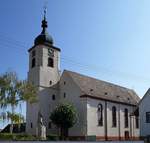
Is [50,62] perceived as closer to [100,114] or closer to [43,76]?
[43,76]

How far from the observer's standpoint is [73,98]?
1828 inches

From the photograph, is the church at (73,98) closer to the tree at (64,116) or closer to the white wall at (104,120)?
the white wall at (104,120)

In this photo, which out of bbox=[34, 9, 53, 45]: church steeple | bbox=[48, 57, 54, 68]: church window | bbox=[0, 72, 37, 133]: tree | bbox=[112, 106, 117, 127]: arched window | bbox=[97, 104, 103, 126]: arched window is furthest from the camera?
bbox=[112, 106, 117, 127]: arched window

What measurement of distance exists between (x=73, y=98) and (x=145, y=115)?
12.1 m

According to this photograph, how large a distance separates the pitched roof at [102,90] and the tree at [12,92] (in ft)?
31.5

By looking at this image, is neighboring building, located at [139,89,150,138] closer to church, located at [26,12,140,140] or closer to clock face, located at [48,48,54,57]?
church, located at [26,12,140,140]

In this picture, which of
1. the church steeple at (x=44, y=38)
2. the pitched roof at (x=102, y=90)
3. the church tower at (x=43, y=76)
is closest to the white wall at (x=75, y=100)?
the pitched roof at (x=102, y=90)

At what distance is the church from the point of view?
44688 millimetres

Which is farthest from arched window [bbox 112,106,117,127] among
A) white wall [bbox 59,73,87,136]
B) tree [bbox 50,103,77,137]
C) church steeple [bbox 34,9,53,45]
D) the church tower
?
church steeple [bbox 34,9,53,45]

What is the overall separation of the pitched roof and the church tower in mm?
2964

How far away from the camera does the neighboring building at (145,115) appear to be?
3831 centimetres

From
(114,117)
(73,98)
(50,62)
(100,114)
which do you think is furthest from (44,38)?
(114,117)

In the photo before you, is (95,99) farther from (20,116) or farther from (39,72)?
(20,116)

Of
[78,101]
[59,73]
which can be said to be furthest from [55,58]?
[78,101]
